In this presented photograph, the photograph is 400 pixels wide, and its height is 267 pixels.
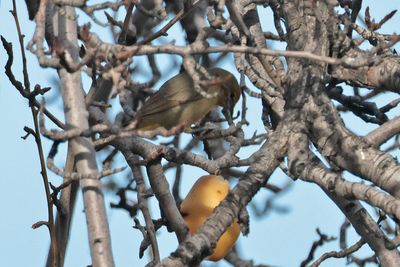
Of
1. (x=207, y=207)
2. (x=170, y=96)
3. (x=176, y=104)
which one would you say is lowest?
(x=207, y=207)

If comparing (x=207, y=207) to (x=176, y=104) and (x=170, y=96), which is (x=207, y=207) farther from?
(x=170, y=96)

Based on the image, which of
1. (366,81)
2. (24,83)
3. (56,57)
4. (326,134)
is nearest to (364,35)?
(366,81)

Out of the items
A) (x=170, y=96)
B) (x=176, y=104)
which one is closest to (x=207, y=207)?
(x=176, y=104)

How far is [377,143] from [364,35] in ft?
2.90

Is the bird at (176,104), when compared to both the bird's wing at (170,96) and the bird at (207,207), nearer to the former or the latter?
the bird's wing at (170,96)

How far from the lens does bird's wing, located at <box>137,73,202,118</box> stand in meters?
5.55

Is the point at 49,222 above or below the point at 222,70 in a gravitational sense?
below

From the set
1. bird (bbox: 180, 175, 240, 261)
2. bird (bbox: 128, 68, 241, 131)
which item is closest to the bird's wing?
bird (bbox: 128, 68, 241, 131)

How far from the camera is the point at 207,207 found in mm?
3707

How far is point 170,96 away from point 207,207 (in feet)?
7.12

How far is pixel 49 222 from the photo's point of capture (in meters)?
3.64

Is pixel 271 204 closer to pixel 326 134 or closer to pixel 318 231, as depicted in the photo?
pixel 318 231

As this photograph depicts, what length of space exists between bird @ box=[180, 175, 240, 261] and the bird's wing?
161 centimetres

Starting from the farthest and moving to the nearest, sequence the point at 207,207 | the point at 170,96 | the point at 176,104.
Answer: the point at 170,96, the point at 176,104, the point at 207,207
